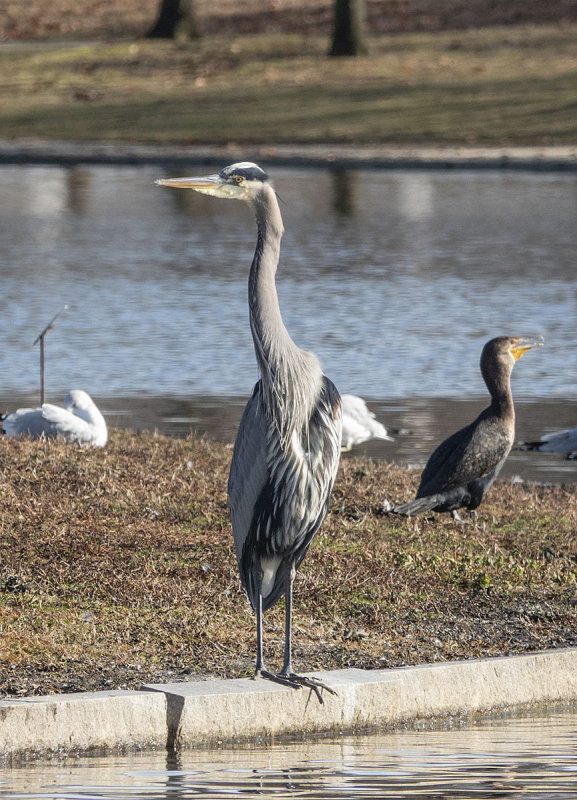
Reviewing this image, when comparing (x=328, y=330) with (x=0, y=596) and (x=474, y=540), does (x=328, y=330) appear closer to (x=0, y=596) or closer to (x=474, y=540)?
(x=474, y=540)

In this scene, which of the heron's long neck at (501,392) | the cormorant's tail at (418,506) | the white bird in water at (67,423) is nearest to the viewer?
the cormorant's tail at (418,506)

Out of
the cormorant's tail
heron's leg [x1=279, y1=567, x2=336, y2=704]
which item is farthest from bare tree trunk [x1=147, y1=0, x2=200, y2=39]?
heron's leg [x1=279, y1=567, x2=336, y2=704]

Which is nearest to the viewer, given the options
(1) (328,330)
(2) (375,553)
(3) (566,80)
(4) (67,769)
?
(4) (67,769)

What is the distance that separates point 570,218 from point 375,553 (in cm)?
1684

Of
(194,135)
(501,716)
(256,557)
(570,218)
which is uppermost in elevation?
(194,135)

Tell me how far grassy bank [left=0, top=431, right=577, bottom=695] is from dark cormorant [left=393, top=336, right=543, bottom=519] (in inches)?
5.8

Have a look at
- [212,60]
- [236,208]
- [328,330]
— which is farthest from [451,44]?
[328,330]

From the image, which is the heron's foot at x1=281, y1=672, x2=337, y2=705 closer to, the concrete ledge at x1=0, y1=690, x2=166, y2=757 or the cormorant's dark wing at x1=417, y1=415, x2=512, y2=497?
the concrete ledge at x1=0, y1=690, x2=166, y2=757

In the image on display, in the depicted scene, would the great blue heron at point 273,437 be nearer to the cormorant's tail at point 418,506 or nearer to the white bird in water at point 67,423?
the cormorant's tail at point 418,506

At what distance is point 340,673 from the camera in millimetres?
6348

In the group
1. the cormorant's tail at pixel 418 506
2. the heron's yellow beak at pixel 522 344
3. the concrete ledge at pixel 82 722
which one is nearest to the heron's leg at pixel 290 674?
the concrete ledge at pixel 82 722

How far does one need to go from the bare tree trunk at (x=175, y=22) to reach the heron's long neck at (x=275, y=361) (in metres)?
41.3

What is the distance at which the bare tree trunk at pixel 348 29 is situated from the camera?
138ft

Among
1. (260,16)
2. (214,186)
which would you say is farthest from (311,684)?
(260,16)
